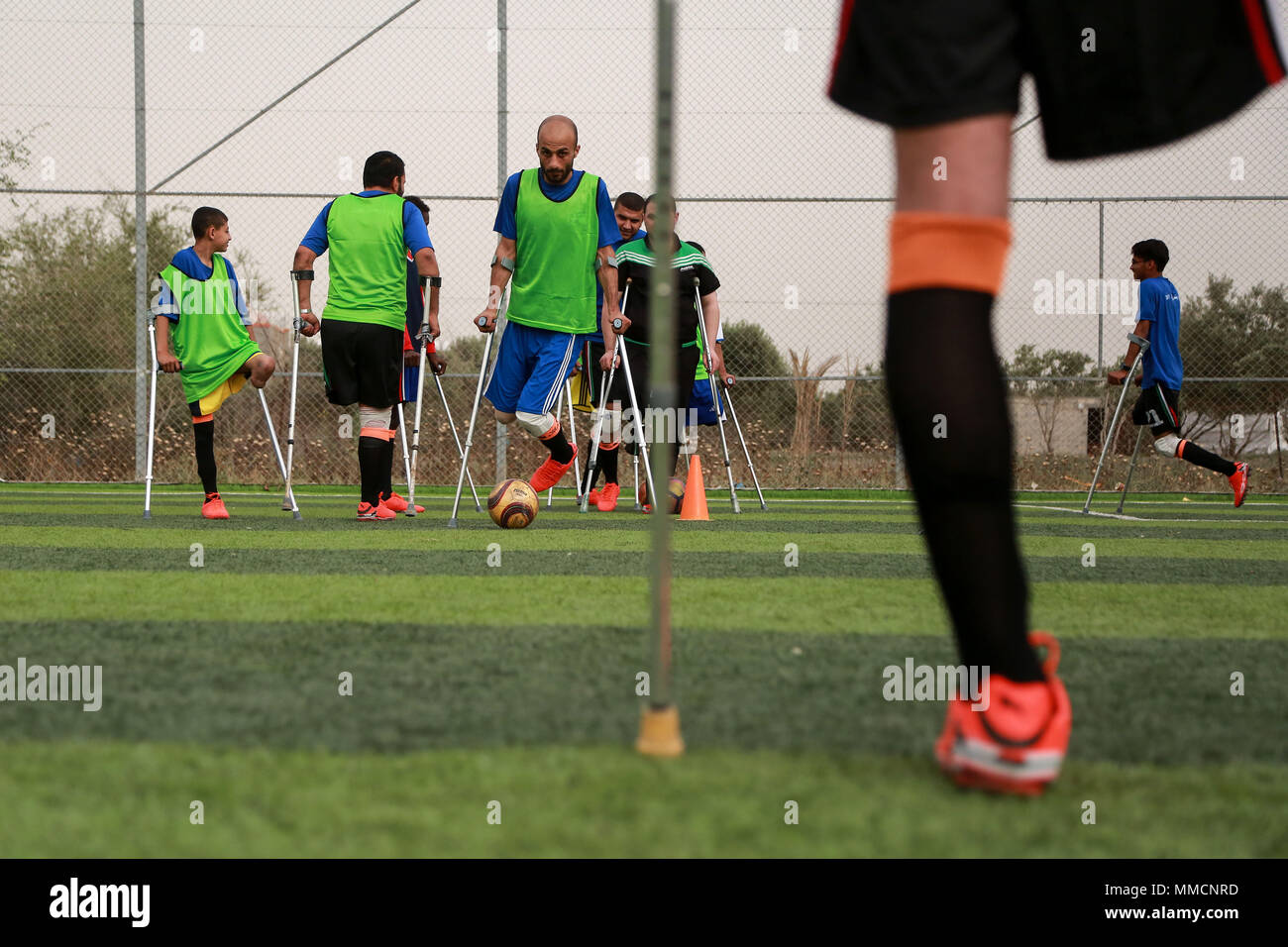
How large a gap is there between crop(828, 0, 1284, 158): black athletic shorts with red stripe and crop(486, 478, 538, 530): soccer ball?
5197 mm

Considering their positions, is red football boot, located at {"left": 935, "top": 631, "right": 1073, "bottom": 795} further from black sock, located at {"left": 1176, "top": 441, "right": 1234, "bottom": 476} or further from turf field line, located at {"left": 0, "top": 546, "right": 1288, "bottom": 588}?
black sock, located at {"left": 1176, "top": 441, "right": 1234, "bottom": 476}

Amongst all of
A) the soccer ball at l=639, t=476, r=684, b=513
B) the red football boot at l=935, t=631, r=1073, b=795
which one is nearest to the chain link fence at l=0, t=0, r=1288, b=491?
the soccer ball at l=639, t=476, r=684, b=513

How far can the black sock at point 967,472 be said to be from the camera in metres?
1.65

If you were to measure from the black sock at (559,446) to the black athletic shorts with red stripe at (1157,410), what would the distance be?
4424 millimetres

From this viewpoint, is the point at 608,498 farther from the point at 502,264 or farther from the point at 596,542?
the point at 596,542

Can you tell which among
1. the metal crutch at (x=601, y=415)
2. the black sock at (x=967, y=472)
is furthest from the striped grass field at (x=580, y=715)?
the metal crutch at (x=601, y=415)

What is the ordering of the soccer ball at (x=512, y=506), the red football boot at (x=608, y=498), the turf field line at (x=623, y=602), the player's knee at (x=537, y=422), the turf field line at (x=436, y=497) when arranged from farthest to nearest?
the turf field line at (x=436, y=497) < the red football boot at (x=608, y=498) < the player's knee at (x=537, y=422) < the soccer ball at (x=512, y=506) < the turf field line at (x=623, y=602)

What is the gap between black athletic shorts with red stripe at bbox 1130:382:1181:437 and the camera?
9.07m

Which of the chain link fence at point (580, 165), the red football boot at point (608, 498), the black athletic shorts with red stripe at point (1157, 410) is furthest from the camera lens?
the chain link fence at point (580, 165)

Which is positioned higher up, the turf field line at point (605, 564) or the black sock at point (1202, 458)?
the black sock at point (1202, 458)

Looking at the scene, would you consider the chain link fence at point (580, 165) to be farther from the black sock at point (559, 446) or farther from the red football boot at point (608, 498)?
the black sock at point (559, 446)

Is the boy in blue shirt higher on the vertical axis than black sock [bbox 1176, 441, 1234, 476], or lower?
higher

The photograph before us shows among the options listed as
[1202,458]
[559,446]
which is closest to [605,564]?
[559,446]

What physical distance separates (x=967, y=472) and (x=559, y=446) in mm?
6262
